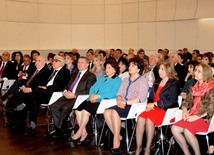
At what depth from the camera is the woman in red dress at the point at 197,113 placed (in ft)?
13.6

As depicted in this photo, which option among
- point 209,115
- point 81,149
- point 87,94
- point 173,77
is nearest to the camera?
point 209,115

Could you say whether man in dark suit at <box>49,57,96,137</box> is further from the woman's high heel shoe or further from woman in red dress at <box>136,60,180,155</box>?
woman in red dress at <box>136,60,180,155</box>

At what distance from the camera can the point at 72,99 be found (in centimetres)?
594

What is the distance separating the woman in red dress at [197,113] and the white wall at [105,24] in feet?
23.5

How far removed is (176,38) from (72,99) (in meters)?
7.00

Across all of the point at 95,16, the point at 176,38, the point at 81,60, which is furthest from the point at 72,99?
the point at 95,16

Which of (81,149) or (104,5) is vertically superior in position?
(104,5)


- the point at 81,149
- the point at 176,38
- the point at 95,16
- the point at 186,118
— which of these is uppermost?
the point at 95,16

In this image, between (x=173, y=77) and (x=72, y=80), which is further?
(x=72, y=80)

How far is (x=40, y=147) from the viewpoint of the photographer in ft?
17.5

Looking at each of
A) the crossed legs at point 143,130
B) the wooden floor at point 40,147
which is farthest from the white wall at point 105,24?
the crossed legs at point 143,130

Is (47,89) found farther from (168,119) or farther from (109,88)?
(168,119)

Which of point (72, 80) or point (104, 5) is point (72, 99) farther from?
point (104, 5)

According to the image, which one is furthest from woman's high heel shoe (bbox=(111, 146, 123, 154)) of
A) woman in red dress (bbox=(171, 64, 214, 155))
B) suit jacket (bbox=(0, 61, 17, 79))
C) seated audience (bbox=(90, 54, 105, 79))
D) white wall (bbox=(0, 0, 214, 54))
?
white wall (bbox=(0, 0, 214, 54))
